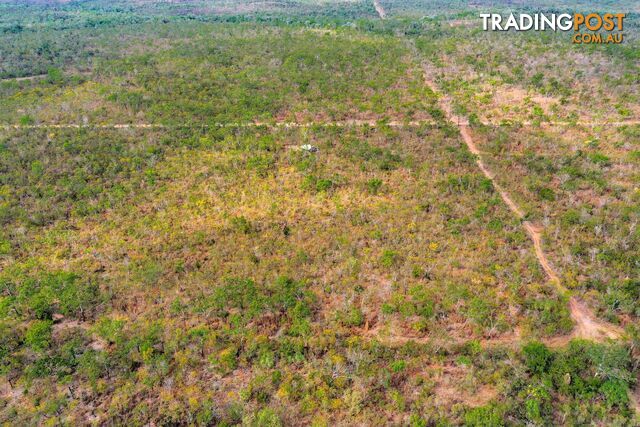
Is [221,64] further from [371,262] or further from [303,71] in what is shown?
[371,262]

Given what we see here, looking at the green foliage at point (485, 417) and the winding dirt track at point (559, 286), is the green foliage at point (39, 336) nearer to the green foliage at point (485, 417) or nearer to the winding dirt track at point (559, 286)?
the green foliage at point (485, 417)

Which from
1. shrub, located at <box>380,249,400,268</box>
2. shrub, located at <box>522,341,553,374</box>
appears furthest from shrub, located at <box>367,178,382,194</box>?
shrub, located at <box>522,341,553,374</box>

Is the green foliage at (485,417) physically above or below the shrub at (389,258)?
below

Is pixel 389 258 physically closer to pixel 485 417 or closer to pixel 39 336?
pixel 485 417

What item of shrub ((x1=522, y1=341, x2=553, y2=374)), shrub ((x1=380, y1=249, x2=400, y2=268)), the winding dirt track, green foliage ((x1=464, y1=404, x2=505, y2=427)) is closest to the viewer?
green foliage ((x1=464, y1=404, x2=505, y2=427))

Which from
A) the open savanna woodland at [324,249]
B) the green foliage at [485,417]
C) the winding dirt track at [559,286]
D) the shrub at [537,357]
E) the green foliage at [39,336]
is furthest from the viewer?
the winding dirt track at [559,286]

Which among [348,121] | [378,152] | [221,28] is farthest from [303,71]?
[221,28]

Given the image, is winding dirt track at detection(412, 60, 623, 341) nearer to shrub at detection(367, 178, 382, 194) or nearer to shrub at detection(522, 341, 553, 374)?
shrub at detection(522, 341, 553, 374)

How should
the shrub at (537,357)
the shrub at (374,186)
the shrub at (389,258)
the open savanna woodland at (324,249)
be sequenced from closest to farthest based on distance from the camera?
1. the open savanna woodland at (324,249)
2. the shrub at (537,357)
3. the shrub at (389,258)
4. the shrub at (374,186)

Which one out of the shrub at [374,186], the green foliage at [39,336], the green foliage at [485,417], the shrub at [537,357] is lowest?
the green foliage at [485,417]

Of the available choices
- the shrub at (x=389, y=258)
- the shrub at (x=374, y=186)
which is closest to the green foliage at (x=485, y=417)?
the shrub at (x=389, y=258)

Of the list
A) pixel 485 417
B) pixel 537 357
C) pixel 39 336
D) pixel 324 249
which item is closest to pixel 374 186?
pixel 324 249
